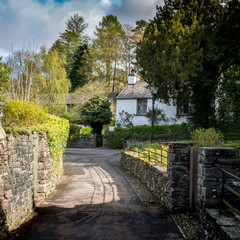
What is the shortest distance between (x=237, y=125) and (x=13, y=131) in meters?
14.4

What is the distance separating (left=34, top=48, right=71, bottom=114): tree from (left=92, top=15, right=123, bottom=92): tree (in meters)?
12.0

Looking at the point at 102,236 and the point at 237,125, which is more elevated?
the point at 237,125

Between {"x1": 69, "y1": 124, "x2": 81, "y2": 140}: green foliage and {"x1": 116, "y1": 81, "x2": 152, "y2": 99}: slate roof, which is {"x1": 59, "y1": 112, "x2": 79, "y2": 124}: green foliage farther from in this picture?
{"x1": 116, "y1": 81, "x2": 152, "y2": 99}: slate roof

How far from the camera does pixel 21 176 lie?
6180mm

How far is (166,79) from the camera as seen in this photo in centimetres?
1691

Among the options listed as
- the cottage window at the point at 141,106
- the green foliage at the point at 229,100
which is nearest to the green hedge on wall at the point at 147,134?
the green foliage at the point at 229,100

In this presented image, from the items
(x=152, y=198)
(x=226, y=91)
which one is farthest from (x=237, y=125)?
(x=152, y=198)

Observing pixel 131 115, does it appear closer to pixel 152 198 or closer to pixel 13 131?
pixel 152 198

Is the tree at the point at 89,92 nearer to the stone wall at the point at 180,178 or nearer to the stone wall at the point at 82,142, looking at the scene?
the stone wall at the point at 82,142

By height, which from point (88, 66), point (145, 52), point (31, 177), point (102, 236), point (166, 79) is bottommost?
point (102, 236)

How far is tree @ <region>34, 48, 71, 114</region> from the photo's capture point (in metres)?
23.6

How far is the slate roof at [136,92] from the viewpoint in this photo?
2684 cm

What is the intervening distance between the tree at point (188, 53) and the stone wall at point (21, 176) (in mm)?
10801

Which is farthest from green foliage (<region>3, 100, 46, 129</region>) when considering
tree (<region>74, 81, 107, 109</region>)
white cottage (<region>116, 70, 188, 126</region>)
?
tree (<region>74, 81, 107, 109</region>)
